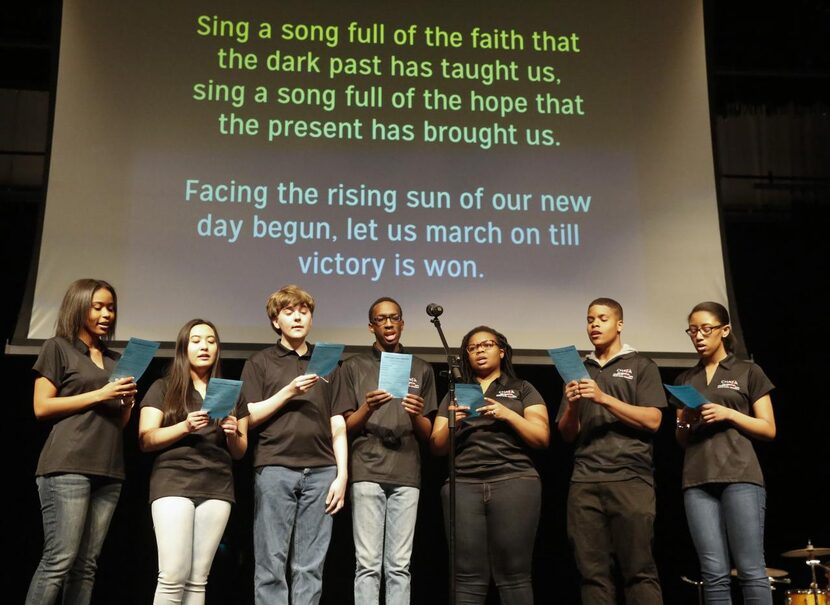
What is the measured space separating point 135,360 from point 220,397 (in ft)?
1.14

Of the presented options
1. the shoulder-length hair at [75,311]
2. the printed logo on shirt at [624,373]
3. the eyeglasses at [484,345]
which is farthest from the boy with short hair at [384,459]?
the shoulder-length hair at [75,311]

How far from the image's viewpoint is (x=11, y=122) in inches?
207

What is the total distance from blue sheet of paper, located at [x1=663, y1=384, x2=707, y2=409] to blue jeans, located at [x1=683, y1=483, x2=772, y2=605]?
32 centimetres

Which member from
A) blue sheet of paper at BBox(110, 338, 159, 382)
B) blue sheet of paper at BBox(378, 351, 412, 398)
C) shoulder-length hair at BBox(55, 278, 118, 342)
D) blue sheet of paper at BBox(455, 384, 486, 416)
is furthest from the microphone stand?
shoulder-length hair at BBox(55, 278, 118, 342)

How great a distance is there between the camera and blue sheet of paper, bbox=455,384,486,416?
329cm

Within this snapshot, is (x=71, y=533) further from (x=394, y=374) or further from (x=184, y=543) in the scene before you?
(x=394, y=374)

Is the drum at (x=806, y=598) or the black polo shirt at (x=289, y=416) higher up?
the black polo shirt at (x=289, y=416)

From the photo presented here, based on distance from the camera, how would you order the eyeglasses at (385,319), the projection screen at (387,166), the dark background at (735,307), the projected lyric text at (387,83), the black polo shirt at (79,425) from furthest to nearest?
1. the dark background at (735,307)
2. the projected lyric text at (387,83)
3. the projection screen at (387,166)
4. the eyeglasses at (385,319)
5. the black polo shirt at (79,425)

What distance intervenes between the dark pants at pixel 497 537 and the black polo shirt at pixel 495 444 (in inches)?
1.8

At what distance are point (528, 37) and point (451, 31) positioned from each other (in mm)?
420

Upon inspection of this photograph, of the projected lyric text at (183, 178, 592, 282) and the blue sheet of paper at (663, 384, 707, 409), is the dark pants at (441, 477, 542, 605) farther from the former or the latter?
the projected lyric text at (183, 178, 592, 282)

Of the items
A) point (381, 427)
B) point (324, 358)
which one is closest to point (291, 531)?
point (381, 427)

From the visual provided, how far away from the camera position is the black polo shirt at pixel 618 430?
3404 millimetres

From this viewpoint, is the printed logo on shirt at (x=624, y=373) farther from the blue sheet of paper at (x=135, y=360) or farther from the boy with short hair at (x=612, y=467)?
the blue sheet of paper at (x=135, y=360)
